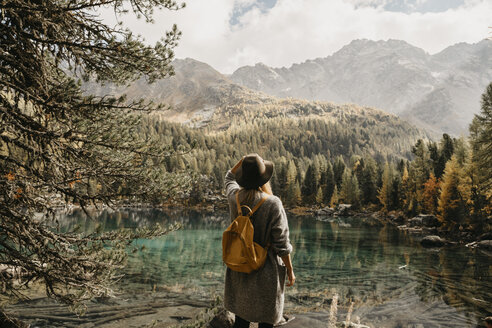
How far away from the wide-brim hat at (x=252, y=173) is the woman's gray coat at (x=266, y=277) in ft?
0.52

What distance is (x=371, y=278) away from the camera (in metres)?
17.1

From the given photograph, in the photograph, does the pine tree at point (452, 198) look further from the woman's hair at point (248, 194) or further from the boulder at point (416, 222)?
the woman's hair at point (248, 194)

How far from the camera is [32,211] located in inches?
186

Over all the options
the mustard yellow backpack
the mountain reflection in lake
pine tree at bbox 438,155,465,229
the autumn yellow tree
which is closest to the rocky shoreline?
pine tree at bbox 438,155,465,229

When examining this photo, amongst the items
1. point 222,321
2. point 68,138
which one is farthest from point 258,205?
point 222,321

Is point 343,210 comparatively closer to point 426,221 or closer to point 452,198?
point 426,221

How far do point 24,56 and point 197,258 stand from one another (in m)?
20.5

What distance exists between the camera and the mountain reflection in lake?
38.9ft

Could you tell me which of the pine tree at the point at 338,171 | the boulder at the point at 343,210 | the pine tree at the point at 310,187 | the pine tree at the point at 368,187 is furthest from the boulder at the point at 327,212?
the pine tree at the point at 338,171

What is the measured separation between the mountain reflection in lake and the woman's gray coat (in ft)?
10.0

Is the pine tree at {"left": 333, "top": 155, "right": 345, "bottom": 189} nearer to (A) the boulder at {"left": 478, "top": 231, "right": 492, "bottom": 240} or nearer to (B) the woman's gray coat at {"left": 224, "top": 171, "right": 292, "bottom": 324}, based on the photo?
(A) the boulder at {"left": 478, "top": 231, "right": 492, "bottom": 240}

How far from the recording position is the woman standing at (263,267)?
3256 millimetres

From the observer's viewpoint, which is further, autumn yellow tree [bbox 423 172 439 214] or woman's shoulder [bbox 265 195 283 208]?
autumn yellow tree [bbox 423 172 439 214]

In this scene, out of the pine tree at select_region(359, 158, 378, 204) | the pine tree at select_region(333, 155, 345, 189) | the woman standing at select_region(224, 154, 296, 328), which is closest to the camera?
the woman standing at select_region(224, 154, 296, 328)
